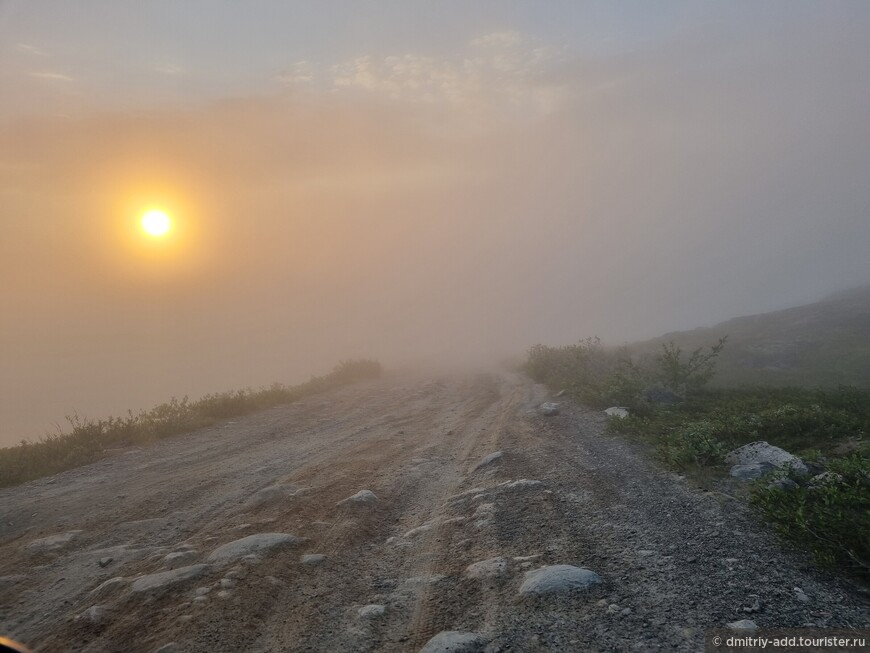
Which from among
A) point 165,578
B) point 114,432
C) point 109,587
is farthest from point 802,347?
point 114,432

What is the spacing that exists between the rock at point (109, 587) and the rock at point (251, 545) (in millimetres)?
907

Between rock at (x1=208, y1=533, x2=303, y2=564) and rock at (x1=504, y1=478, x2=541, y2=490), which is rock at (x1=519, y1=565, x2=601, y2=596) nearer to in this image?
rock at (x1=504, y1=478, x2=541, y2=490)

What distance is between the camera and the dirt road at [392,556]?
4.00 meters

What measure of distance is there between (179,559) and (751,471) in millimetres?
8319

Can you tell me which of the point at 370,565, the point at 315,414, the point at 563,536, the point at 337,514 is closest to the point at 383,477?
the point at 337,514

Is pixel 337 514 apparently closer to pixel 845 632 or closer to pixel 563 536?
pixel 563 536

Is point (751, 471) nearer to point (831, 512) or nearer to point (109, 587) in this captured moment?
point (831, 512)

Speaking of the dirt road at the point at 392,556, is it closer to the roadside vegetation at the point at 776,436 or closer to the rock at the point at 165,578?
the rock at the point at 165,578

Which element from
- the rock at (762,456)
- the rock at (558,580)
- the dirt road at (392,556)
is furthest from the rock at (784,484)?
the rock at (558,580)

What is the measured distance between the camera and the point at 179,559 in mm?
5625

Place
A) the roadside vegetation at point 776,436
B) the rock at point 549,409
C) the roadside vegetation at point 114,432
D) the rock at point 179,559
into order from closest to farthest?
the roadside vegetation at point 776,436 < the rock at point 179,559 < the roadside vegetation at point 114,432 < the rock at point 549,409

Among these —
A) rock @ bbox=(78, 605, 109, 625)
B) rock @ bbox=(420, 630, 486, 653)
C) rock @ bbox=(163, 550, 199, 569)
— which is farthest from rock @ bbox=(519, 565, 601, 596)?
rock @ bbox=(78, 605, 109, 625)

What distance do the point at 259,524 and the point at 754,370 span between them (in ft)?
85.9

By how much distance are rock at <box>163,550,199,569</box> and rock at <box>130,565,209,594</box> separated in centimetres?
15
